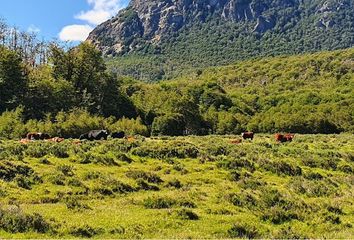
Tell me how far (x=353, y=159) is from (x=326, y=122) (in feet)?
245

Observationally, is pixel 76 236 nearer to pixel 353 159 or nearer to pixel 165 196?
pixel 165 196

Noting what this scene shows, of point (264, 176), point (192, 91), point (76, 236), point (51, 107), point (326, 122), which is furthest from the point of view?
point (192, 91)

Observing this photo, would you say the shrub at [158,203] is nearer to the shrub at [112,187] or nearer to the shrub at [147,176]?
the shrub at [112,187]

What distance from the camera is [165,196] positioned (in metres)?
23.1

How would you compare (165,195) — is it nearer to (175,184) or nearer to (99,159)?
(175,184)

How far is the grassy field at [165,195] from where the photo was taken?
18062mm

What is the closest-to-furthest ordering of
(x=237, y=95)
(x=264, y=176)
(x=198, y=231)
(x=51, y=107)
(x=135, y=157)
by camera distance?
(x=198, y=231) → (x=264, y=176) → (x=135, y=157) → (x=51, y=107) → (x=237, y=95)

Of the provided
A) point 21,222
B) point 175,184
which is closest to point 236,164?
point 175,184

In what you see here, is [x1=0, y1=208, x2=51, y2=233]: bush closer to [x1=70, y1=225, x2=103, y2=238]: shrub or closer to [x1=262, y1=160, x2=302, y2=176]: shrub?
[x1=70, y1=225, x2=103, y2=238]: shrub

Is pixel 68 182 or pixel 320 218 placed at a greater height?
pixel 68 182

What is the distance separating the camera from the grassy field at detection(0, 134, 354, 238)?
18062mm

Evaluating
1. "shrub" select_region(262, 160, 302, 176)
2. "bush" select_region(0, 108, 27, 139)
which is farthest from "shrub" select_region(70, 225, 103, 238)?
"bush" select_region(0, 108, 27, 139)

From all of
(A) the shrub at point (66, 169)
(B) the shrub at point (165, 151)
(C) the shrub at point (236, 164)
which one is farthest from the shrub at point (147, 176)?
(B) the shrub at point (165, 151)

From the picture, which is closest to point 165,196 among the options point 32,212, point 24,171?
point 32,212
